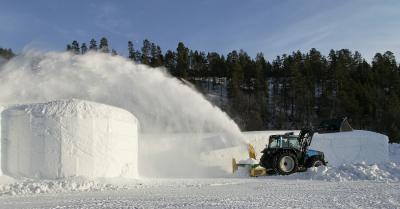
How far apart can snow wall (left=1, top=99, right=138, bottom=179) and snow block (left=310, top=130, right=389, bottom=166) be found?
13.7 meters

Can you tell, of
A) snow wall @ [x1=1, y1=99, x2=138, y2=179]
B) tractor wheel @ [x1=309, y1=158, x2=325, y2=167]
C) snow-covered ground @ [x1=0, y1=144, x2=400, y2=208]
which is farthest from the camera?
tractor wheel @ [x1=309, y1=158, x2=325, y2=167]

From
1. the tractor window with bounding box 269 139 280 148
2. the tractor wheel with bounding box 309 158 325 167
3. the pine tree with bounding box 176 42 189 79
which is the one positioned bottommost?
the tractor wheel with bounding box 309 158 325 167

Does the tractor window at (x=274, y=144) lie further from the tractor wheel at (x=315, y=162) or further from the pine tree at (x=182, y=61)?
the pine tree at (x=182, y=61)

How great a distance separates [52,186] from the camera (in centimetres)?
1466

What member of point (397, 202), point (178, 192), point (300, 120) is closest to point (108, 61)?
point (178, 192)

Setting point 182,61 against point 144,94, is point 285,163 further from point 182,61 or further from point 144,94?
point 182,61

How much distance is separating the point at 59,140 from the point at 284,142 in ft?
28.4

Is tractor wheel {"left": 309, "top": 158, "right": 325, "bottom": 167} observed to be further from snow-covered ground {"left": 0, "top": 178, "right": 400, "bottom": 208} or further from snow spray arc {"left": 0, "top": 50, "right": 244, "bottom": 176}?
snow-covered ground {"left": 0, "top": 178, "right": 400, "bottom": 208}

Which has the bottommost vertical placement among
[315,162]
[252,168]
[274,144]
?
[252,168]

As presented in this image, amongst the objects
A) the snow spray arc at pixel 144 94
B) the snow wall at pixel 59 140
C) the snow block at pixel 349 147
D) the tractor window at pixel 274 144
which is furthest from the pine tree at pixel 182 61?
the snow wall at pixel 59 140

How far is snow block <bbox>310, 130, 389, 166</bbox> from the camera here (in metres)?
27.2

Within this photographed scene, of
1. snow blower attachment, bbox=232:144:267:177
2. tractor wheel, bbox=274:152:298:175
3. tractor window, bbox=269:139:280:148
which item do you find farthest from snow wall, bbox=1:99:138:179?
tractor window, bbox=269:139:280:148

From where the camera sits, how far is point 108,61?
21516 mm

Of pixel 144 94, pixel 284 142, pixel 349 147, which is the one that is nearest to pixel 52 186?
pixel 144 94
